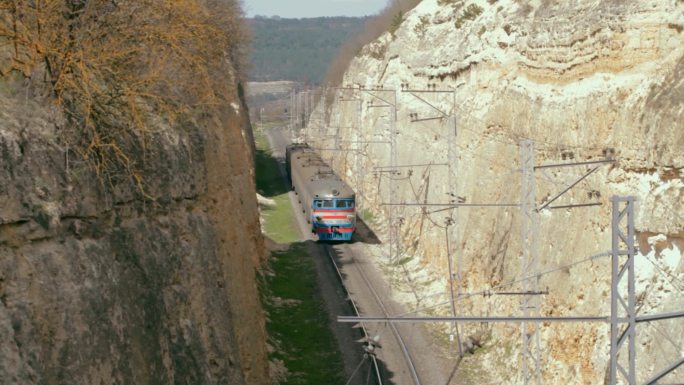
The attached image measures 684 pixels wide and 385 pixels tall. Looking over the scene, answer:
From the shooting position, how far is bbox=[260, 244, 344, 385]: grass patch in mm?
22688

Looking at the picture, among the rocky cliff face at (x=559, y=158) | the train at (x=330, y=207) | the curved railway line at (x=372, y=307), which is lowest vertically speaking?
the curved railway line at (x=372, y=307)

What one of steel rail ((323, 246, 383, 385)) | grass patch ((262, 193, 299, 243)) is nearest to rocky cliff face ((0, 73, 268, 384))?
steel rail ((323, 246, 383, 385))

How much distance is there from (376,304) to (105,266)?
21626mm

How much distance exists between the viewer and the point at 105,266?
8789mm

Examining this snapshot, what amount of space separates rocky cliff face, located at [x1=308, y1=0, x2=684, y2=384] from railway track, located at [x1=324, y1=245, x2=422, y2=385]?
125 cm

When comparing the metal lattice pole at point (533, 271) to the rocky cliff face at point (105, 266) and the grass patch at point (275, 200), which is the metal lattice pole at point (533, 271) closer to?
the rocky cliff face at point (105, 266)

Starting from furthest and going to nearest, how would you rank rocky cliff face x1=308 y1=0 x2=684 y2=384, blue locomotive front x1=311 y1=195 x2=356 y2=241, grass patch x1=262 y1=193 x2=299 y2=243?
grass patch x1=262 y1=193 x2=299 y2=243 → blue locomotive front x1=311 y1=195 x2=356 y2=241 → rocky cliff face x1=308 y1=0 x2=684 y2=384

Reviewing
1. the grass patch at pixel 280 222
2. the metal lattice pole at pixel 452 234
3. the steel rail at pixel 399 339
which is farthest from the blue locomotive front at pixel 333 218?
the metal lattice pole at pixel 452 234

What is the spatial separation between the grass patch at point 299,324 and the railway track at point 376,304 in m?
1.03

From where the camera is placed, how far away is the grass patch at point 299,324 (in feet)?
74.4

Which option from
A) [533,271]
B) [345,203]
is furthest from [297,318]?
[345,203]

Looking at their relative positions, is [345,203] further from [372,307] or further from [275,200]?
[275,200]

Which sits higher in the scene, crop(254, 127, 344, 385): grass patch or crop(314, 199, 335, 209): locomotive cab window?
crop(314, 199, 335, 209): locomotive cab window

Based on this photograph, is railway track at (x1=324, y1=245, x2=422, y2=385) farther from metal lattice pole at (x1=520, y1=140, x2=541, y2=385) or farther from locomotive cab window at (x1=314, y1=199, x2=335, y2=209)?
metal lattice pole at (x1=520, y1=140, x2=541, y2=385)
